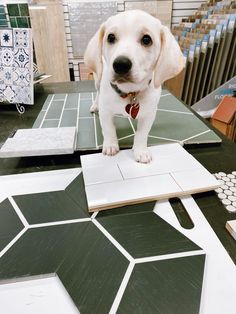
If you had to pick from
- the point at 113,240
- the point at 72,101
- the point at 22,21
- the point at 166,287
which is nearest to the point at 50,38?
the point at 22,21

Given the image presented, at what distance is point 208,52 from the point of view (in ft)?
4.80

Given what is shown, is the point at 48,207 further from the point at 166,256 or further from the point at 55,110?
the point at 55,110

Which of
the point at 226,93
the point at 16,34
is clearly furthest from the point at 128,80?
the point at 226,93

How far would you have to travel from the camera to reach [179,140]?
0.75m

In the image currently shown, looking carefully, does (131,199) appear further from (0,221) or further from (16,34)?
(16,34)

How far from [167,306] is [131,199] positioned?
0.70 feet

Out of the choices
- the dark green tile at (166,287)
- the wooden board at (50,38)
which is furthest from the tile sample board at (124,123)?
the wooden board at (50,38)

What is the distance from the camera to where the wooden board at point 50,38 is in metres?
1.86

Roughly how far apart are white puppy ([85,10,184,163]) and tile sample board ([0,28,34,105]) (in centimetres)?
34

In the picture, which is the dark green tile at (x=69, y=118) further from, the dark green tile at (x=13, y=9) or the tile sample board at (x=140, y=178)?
the dark green tile at (x=13, y=9)

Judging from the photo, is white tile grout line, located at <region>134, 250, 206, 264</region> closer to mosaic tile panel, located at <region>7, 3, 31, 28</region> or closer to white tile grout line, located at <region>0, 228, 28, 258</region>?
white tile grout line, located at <region>0, 228, 28, 258</region>

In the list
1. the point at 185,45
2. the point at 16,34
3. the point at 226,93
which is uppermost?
the point at 16,34

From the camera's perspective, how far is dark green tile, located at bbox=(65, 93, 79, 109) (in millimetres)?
1041

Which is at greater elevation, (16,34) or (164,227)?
(16,34)
